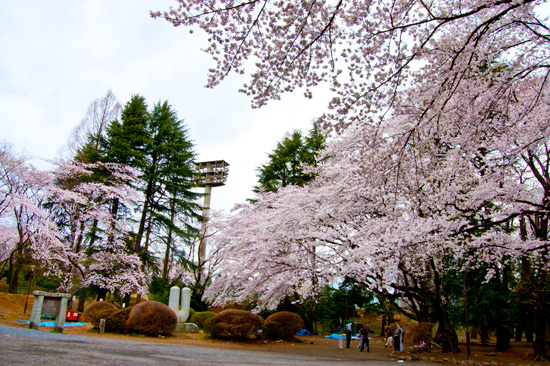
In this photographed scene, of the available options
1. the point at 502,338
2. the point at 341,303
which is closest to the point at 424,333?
the point at 502,338

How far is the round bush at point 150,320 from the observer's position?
1152 cm

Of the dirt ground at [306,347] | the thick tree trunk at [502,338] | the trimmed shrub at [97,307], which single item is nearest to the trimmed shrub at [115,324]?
the dirt ground at [306,347]

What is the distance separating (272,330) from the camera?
47.2 feet

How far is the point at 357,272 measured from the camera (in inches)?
398

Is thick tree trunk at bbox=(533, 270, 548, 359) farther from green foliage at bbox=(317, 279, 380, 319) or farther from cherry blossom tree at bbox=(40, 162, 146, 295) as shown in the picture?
cherry blossom tree at bbox=(40, 162, 146, 295)

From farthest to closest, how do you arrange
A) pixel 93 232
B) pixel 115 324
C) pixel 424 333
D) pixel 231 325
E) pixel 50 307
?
pixel 93 232 → pixel 231 325 → pixel 424 333 → pixel 115 324 → pixel 50 307

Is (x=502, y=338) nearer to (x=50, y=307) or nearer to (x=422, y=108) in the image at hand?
(x=422, y=108)

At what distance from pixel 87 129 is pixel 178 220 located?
28.9 feet

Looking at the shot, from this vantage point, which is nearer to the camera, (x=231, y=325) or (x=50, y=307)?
(x=50, y=307)

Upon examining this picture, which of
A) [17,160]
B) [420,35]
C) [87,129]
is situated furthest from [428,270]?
[87,129]

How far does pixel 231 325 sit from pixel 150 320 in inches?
115

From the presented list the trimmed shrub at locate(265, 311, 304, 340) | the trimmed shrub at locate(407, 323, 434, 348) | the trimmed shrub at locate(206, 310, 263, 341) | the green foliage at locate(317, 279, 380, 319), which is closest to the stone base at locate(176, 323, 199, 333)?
the trimmed shrub at locate(206, 310, 263, 341)

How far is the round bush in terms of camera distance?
37.8 feet

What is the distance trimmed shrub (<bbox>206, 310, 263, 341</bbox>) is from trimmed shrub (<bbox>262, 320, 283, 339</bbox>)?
5.31 feet
